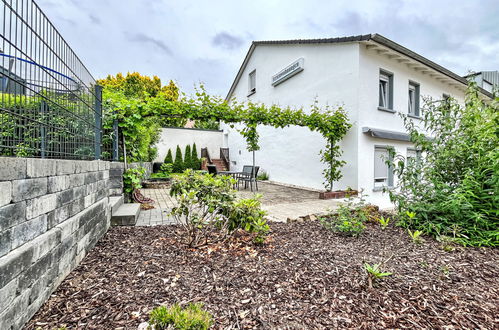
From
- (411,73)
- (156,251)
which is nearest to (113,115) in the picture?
(156,251)

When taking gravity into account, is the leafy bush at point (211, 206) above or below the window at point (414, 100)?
below

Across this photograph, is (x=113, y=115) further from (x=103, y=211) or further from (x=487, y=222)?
(x=487, y=222)

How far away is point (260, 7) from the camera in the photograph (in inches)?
345

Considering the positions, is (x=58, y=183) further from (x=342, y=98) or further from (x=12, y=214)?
(x=342, y=98)

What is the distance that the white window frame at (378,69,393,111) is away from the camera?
8219 millimetres

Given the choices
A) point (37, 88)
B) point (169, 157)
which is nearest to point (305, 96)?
point (37, 88)

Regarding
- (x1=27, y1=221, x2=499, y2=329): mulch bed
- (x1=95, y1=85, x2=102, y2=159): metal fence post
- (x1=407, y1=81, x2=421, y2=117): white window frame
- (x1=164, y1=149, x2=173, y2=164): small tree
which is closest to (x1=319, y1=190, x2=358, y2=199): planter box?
(x1=27, y1=221, x2=499, y2=329): mulch bed

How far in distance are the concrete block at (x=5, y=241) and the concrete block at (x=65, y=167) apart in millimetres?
785

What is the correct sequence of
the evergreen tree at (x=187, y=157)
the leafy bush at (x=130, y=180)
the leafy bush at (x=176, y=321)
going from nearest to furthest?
the leafy bush at (x=176, y=321) → the leafy bush at (x=130, y=180) → the evergreen tree at (x=187, y=157)

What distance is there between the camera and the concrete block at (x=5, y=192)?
1.33m

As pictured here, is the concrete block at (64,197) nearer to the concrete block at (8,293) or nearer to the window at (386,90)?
the concrete block at (8,293)

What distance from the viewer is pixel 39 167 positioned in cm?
175

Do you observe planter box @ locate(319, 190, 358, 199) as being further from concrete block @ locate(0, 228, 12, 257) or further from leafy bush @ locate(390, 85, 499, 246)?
concrete block @ locate(0, 228, 12, 257)

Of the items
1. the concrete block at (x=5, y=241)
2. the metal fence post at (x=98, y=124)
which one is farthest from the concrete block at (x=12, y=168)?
the metal fence post at (x=98, y=124)
